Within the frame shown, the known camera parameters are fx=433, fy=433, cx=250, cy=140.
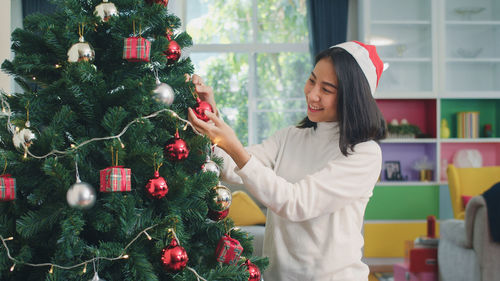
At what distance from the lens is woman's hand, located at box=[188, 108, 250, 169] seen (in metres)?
0.92

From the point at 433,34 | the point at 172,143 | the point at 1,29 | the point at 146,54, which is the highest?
the point at 433,34

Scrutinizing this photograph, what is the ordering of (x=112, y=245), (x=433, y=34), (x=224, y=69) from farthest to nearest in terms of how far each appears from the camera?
1. (x=224, y=69)
2. (x=433, y=34)
3. (x=112, y=245)

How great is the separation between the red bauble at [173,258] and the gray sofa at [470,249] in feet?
7.94

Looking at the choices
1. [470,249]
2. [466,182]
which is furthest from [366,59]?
[466,182]

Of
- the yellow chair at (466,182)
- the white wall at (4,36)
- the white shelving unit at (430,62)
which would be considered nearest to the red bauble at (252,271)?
the white wall at (4,36)

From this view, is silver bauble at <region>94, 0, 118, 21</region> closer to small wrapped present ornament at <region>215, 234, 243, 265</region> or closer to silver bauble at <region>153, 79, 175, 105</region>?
silver bauble at <region>153, 79, 175, 105</region>

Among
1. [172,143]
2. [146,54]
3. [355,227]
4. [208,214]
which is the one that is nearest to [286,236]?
[355,227]

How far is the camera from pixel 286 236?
4.06 feet

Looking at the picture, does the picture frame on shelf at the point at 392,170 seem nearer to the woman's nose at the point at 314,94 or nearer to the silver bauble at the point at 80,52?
the woman's nose at the point at 314,94

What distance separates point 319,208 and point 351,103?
0.33 m

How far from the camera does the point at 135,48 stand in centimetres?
80

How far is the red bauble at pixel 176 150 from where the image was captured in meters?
0.83

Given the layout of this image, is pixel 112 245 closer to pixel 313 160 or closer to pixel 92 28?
pixel 92 28

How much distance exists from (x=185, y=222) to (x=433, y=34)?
13.9 ft
